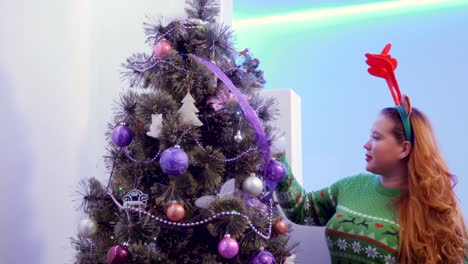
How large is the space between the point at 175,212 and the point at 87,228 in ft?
0.68

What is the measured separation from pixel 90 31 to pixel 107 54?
115mm

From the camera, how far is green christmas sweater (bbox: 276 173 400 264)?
1.19m

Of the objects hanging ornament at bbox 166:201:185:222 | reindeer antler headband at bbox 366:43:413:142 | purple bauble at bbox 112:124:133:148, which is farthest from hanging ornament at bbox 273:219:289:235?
reindeer antler headband at bbox 366:43:413:142

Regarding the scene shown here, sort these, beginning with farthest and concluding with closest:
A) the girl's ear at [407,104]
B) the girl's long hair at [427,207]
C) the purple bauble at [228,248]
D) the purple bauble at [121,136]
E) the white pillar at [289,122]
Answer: the white pillar at [289,122], the girl's ear at [407,104], the girl's long hair at [427,207], the purple bauble at [121,136], the purple bauble at [228,248]

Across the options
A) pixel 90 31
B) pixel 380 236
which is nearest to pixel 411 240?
pixel 380 236

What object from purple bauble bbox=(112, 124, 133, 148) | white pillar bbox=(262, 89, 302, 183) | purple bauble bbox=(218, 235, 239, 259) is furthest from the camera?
white pillar bbox=(262, 89, 302, 183)

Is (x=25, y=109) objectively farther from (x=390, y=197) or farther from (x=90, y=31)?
(x=390, y=197)

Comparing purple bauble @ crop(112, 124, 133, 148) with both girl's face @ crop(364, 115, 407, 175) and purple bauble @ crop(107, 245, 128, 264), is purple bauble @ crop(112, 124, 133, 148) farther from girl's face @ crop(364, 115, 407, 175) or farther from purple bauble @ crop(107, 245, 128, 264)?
girl's face @ crop(364, 115, 407, 175)

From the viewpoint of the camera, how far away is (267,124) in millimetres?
1041

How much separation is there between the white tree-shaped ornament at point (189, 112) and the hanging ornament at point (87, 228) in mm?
293

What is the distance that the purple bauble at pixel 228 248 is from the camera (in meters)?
0.82

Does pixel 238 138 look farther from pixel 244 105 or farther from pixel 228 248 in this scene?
pixel 228 248

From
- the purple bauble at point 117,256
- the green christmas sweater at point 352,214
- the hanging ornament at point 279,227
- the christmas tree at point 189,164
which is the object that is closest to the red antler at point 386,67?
the green christmas sweater at point 352,214

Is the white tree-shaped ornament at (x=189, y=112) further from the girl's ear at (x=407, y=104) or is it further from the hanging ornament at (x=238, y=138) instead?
the girl's ear at (x=407, y=104)
